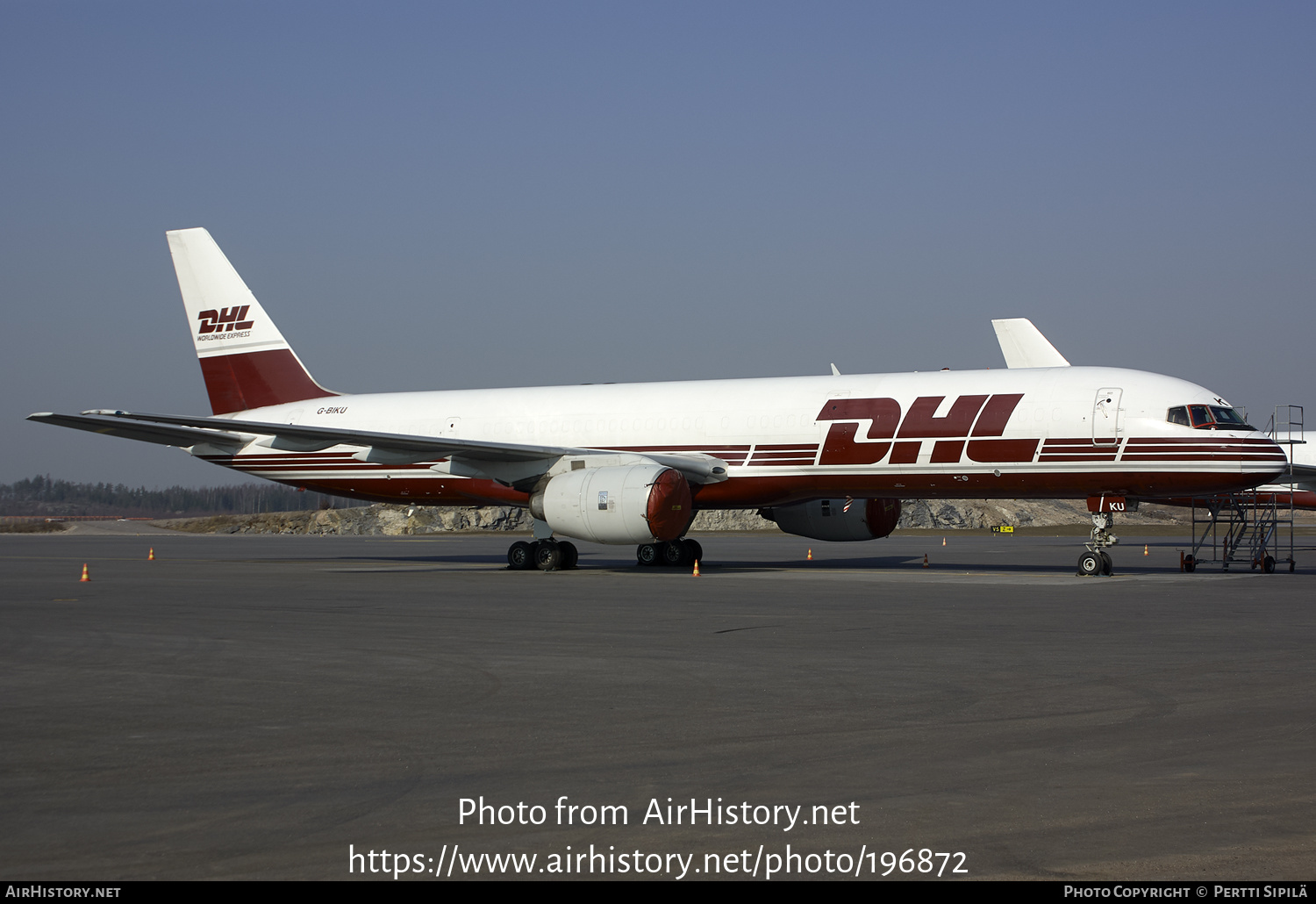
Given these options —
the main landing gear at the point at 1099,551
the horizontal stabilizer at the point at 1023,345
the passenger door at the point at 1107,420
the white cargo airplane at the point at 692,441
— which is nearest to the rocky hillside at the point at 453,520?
→ the horizontal stabilizer at the point at 1023,345

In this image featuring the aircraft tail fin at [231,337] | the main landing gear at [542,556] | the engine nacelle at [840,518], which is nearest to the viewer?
the main landing gear at [542,556]

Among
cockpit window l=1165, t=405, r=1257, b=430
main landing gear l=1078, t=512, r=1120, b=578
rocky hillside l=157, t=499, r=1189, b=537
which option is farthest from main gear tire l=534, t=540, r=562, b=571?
rocky hillside l=157, t=499, r=1189, b=537

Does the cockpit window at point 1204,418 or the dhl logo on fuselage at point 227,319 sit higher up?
the dhl logo on fuselage at point 227,319

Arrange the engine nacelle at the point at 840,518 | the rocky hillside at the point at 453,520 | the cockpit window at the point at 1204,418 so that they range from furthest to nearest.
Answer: the rocky hillside at the point at 453,520 < the engine nacelle at the point at 840,518 < the cockpit window at the point at 1204,418

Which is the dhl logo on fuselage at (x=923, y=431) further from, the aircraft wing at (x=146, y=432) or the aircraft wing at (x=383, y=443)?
the aircraft wing at (x=146, y=432)

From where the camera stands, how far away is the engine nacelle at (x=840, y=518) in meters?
27.9

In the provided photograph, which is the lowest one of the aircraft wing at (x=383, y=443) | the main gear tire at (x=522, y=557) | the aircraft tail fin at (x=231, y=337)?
the main gear tire at (x=522, y=557)

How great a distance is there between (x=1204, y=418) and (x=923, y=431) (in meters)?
5.04

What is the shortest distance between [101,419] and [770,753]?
22.1 m

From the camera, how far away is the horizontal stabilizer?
3647cm

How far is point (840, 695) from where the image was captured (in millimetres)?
8789

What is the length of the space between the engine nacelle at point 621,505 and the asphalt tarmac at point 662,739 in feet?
21.8

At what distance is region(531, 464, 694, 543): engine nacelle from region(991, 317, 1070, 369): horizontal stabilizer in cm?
1713

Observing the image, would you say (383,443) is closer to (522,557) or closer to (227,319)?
(522,557)
